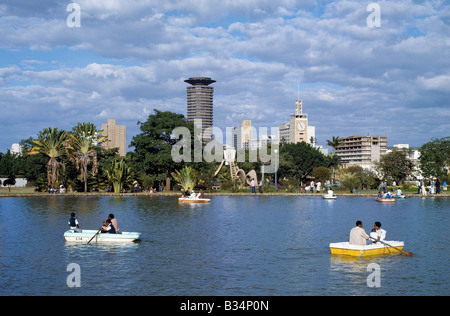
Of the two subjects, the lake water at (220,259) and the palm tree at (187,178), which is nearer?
the lake water at (220,259)

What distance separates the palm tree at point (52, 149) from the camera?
63.9 meters

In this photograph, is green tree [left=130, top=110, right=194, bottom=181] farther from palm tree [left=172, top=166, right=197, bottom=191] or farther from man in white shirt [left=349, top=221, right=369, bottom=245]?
man in white shirt [left=349, top=221, right=369, bottom=245]

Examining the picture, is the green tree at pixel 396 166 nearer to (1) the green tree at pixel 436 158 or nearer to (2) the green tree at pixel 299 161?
(1) the green tree at pixel 436 158

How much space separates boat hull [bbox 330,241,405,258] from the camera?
22047 millimetres

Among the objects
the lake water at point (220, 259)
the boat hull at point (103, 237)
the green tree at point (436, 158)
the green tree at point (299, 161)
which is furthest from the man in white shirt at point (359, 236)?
the green tree at point (299, 161)

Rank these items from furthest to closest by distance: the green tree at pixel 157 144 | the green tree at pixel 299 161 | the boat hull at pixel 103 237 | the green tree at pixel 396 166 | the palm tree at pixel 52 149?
the green tree at pixel 299 161 → the green tree at pixel 396 166 → the green tree at pixel 157 144 → the palm tree at pixel 52 149 → the boat hull at pixel 103 237

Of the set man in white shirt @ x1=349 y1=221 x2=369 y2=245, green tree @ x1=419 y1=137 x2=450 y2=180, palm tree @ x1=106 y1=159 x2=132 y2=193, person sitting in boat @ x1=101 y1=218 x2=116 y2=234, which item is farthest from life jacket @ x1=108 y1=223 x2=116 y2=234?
green tree @ x1=419 y1=137 x2=450 y2=180

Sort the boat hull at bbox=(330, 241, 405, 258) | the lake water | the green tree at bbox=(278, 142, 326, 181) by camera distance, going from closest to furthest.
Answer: the lake water, the boat hull at bbox=(330, 241, 405, 258), the green tree at bbox=(278, 142, 326, 181)

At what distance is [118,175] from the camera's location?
64188mm

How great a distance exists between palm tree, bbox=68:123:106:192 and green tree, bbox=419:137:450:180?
47.5m

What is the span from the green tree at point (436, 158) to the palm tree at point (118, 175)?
43317 millimetres

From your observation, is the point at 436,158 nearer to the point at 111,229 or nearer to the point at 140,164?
the point at 140,164

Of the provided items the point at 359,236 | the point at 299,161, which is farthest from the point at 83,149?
the point at 299,161
